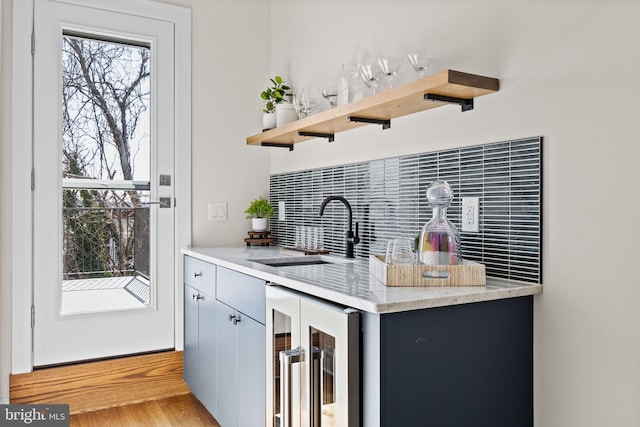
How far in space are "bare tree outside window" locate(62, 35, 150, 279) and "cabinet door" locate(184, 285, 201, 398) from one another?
325mm

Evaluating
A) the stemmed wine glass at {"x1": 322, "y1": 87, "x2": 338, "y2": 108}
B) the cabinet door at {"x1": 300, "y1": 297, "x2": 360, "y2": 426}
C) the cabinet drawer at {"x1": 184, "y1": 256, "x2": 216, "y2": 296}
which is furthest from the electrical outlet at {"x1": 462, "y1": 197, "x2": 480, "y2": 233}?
the cabinet drawer at {"x1": 184, "y1": 256, "x2": 216, "y2": 296}

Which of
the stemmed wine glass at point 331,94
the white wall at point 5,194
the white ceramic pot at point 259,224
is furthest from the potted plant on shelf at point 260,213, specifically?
the white wall at point 5,194

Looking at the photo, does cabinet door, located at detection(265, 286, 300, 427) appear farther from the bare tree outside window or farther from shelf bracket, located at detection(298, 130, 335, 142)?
the bare tree outside window

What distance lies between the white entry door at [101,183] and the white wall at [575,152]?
174 centimetres

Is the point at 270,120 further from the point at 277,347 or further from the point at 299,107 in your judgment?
the point at 277,347

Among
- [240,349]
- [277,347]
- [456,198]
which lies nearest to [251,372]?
[240,349]

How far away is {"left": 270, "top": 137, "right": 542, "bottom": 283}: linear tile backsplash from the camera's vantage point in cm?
153

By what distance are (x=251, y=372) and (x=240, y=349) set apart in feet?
0.43

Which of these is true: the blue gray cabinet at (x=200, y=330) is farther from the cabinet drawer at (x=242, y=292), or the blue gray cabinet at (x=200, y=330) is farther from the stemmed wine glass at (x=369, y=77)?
the stemmed wine glass at (x=369, y=77)

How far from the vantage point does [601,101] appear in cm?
134

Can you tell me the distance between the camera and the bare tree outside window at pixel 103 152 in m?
2.64

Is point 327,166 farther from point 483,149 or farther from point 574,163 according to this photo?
point 574,163

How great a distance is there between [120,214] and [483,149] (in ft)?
6.47

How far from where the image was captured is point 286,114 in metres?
2.70
